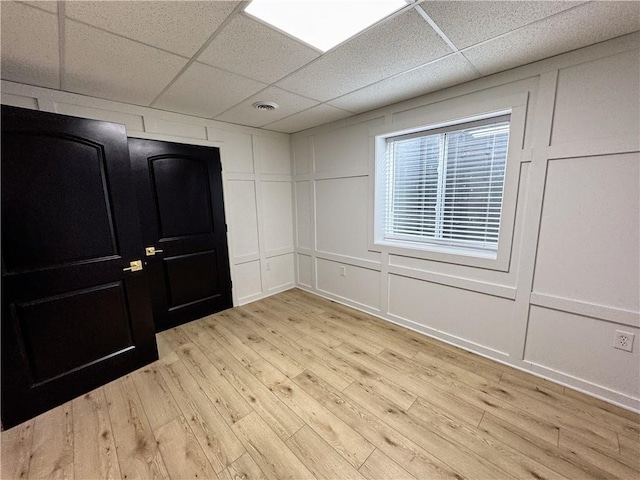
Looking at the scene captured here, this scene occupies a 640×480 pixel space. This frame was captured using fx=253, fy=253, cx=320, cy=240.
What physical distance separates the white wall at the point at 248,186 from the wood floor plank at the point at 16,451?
6.62ft

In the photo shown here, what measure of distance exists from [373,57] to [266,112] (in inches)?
56.7

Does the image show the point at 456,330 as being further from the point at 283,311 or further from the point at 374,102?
the point at 374,102

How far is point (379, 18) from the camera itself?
4.39 ft

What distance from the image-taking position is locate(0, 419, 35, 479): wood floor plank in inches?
54.7

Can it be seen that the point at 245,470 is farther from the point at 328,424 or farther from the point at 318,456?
the point at 328,424

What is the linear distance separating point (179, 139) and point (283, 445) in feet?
9.90

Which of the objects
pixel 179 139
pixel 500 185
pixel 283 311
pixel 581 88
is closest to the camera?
pixel 581 88

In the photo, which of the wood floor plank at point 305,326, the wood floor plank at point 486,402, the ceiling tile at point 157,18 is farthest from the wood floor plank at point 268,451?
the ceiling tile at point 157,18

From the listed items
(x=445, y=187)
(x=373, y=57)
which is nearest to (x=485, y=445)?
(x=445, y=187)

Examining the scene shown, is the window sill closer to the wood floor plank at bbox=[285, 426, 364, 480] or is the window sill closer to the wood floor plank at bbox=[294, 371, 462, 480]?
the wood floor plank at bbox=[294, 371, 462, 480]

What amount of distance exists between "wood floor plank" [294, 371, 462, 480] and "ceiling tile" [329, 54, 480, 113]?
2509mm

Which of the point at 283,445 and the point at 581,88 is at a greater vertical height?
the point at 581,88

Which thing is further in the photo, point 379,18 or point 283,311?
point 283,311

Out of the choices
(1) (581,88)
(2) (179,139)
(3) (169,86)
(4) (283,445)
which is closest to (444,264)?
(1) (581,88)
